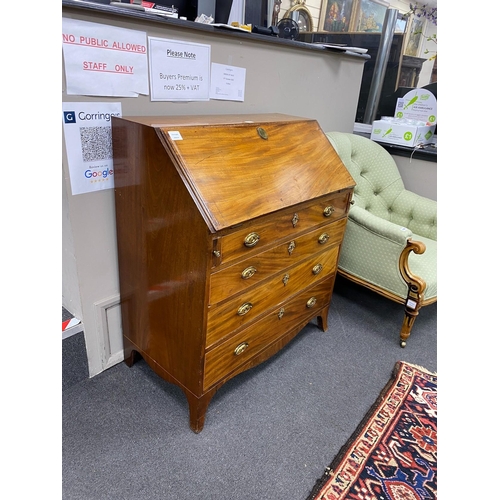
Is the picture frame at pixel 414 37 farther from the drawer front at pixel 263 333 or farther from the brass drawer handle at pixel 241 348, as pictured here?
the brass drawer handle at pixel 241 348

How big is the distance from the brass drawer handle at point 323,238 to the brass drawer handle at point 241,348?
0.56m

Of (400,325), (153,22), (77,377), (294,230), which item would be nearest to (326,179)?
(294,230)

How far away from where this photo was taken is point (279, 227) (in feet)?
4.46

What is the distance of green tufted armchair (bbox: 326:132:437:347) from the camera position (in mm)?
1885

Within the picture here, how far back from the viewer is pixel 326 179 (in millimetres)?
1587

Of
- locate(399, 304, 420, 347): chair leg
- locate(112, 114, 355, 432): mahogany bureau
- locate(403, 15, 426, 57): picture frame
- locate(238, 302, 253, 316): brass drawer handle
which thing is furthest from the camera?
locate(403, 15, 426, 57): picture frame

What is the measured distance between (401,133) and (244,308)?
1.96 metres

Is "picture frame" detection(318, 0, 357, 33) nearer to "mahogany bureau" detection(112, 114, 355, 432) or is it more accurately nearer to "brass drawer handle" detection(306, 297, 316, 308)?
"mahogany bureau" detection(112, 114, 355, 432)

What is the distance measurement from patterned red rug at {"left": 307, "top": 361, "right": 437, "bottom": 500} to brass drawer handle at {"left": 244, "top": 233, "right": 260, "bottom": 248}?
89cm

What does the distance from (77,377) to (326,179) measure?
4.50 feet

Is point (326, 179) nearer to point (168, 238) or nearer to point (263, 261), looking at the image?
point (263, 261)

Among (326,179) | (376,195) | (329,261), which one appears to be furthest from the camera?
(376,195)

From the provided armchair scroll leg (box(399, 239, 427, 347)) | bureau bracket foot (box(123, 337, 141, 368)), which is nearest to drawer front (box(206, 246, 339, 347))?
armchair scroll leg (box(399, 239, 427, 347))

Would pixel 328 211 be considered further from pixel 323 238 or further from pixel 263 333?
pixel 263 333
